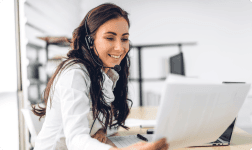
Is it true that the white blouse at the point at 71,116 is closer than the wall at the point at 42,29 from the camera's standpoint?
Yes

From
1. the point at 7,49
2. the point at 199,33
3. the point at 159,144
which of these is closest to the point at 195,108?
the point at 159,144

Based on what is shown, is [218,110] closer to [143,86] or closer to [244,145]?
[244,145]

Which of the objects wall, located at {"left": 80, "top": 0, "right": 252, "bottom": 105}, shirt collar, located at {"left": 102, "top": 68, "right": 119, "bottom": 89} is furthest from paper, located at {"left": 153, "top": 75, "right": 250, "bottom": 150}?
wall, located at {"left": 80, "top": 0, "right": 252, "bottom": 105}

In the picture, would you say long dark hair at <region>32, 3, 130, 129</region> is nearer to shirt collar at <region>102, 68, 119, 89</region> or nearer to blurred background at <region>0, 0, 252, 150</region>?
shirt collar at <region>102, 68, 119, 89</region>

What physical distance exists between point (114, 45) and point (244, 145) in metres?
0.69

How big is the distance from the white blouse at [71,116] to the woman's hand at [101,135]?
3 centimetres

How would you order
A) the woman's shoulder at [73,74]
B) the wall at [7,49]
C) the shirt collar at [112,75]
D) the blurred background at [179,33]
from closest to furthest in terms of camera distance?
the woman's shoulder at [73,74], the shirt collar at [112,75], the wall at [7,49], the blurred background at [179,33]

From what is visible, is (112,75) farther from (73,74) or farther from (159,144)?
(159,144)

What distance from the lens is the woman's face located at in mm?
725

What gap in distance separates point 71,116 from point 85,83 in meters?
0.13

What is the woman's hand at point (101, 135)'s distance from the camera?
0.82m

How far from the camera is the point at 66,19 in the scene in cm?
322

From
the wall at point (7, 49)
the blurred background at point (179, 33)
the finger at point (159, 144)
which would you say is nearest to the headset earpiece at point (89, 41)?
the finger at point (159, 144)

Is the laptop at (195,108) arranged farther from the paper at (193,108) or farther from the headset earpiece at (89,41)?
the headset earpiece at (89,41)
